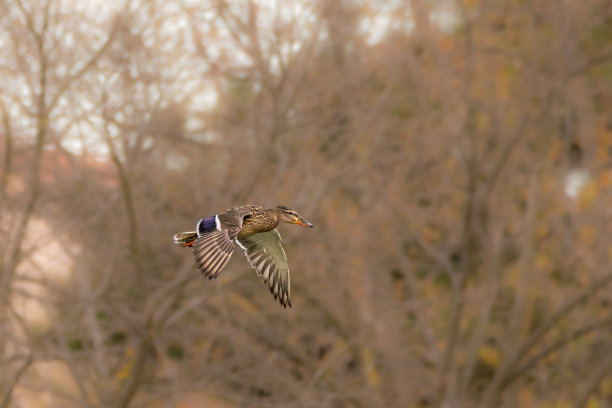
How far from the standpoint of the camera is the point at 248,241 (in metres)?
5.34

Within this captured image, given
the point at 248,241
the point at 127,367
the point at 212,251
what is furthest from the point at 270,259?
the point at 127,367

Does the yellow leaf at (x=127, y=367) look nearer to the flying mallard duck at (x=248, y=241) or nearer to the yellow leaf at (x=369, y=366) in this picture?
the yellow leaf at (x=369, y=366)

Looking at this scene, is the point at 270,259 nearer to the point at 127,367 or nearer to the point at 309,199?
the point at 309,199

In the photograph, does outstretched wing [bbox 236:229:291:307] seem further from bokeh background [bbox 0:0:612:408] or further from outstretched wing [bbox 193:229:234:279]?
bokeh background [bbox 0:0:612:408]

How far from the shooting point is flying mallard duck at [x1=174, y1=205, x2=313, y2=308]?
157 inches

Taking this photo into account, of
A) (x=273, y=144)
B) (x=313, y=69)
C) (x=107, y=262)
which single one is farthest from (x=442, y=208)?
(x=107, y=262)

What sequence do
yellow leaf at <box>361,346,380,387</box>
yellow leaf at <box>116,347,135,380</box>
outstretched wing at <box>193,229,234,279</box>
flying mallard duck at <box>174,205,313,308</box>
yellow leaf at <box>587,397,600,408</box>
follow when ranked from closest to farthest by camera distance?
outstretched wing at <box>193,229,234,279</box> → flying mallard duck at <box>174,205,313,308</box> → yellow leaf at <box>116,347,135,380</box> → yellow leaf at <box>361,346,380,387</box> → yellow leaf at <box>587,397,600,408</box>

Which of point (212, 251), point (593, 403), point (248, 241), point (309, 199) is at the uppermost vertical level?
point (309, 199)

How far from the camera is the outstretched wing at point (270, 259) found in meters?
4.95

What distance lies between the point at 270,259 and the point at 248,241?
186mm

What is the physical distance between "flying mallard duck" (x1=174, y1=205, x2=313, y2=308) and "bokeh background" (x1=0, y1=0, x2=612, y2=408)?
13.2 feet

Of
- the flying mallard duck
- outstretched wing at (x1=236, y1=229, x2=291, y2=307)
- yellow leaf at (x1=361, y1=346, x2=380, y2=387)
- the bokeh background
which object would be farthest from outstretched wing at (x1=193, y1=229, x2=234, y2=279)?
yellow leaf at (x1=361, y1=346, x2=380, y2=387)

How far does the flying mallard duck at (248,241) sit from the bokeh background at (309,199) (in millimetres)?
4016

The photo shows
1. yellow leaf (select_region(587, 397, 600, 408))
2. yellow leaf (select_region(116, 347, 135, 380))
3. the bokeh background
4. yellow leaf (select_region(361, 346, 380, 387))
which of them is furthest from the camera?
yellow leaf (select_region(587, 397, 600, 408))
